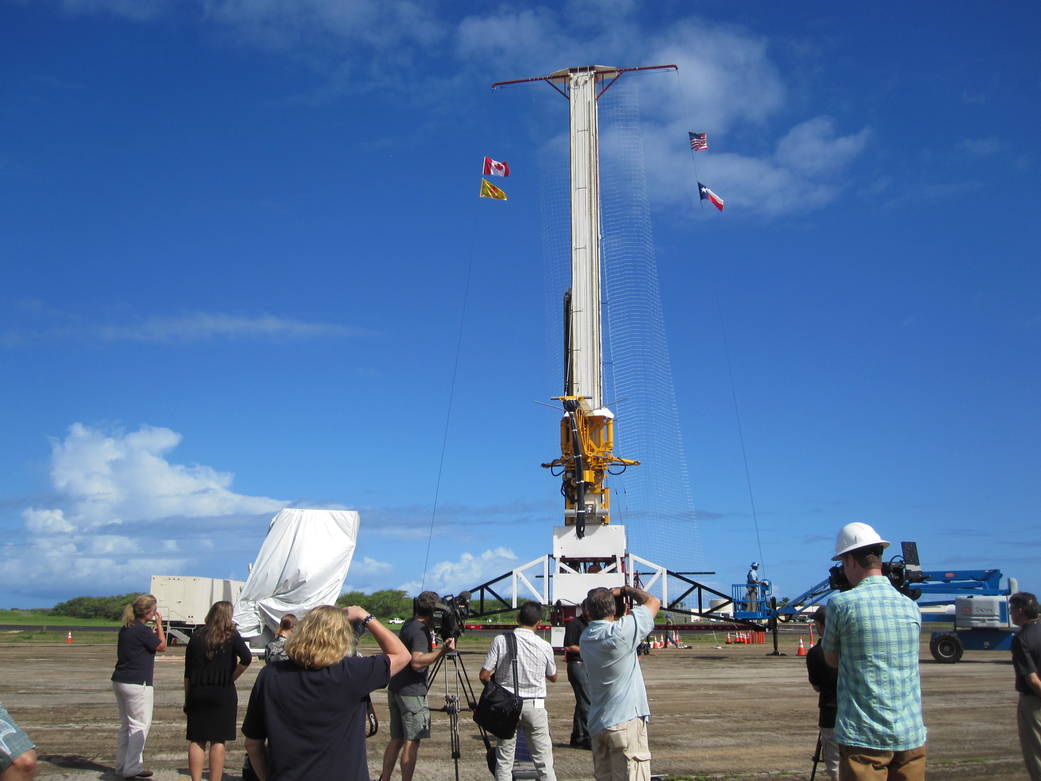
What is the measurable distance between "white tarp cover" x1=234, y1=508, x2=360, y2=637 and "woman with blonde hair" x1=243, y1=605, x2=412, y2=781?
16.6 metres

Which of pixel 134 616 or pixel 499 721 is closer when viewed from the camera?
pixel 499 721

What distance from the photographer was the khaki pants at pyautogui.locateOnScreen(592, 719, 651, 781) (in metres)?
5.79

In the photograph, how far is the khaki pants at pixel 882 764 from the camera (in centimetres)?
457

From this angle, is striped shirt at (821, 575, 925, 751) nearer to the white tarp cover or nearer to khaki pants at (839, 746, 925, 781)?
khaki pants at (839, 746, 925, 781)

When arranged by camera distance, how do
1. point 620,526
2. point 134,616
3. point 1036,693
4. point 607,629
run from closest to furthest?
point 607,629, point 1036,693, point 134,616, point 620,526

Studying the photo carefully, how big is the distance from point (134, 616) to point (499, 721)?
405 cm

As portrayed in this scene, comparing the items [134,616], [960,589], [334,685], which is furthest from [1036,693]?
[960,589]

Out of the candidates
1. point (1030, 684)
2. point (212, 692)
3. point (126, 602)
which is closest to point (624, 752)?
point (1030, 684)

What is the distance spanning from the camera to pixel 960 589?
2742 centimetres

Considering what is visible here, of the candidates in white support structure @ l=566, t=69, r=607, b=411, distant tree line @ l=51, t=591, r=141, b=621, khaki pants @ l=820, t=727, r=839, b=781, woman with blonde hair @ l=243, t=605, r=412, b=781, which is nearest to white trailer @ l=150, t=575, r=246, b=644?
white support structure @ l=566, t=69, r=607, b=411

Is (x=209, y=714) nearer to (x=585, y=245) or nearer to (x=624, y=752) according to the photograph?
(x=624, y=752)

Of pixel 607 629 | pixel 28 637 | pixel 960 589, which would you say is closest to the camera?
pixel 607 629

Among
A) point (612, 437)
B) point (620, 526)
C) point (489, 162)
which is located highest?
point (489, 162)

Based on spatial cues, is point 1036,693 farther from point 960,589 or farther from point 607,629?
point 960,589
